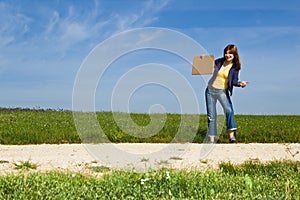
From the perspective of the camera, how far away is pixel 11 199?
500 cm

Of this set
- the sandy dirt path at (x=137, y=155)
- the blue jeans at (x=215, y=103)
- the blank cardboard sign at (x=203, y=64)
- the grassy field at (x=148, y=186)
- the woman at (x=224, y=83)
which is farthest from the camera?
the blue jeans at (x=215, y=103)

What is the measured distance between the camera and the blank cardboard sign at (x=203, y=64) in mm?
10273

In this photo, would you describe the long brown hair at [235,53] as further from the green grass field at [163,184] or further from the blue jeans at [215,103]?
the green grass field at [163,184]

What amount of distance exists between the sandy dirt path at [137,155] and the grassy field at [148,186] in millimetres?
1245

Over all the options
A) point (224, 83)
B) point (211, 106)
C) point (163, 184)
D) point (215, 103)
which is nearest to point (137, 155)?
point (211, 106)

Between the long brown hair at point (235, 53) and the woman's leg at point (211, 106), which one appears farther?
→ the woman's leg at point (211, 106)

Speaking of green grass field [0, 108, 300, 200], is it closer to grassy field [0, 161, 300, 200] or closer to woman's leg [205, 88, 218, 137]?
grassy field [0, 161, 300, 200]

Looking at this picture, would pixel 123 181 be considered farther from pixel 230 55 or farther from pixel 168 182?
pixel 230 55

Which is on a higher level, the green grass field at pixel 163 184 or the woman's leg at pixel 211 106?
the woman's leg at pixel 211 106

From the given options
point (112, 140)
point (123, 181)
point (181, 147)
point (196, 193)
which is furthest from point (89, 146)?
point (196, 193)

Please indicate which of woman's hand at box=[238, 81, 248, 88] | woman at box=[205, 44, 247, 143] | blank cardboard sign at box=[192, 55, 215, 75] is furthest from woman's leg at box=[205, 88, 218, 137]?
woman's hand at box=[238, 81, 248, 88]

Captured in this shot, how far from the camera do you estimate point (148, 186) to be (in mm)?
5336

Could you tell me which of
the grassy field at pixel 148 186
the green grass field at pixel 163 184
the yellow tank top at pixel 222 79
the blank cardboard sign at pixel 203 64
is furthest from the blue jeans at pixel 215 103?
the grassy field at pixel 148 186

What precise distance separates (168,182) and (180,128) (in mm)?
7460
